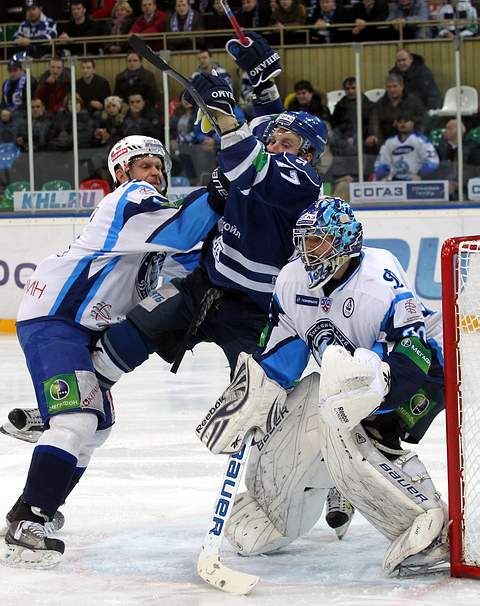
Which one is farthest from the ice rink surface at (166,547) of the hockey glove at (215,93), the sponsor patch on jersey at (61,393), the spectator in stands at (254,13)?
the spectator in stands at (254,13)

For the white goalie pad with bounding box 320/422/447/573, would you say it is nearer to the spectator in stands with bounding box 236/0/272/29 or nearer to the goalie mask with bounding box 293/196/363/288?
the goalie mask with bounding box 293/196/363/288

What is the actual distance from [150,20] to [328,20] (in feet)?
4.33

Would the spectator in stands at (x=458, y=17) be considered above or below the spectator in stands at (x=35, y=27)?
below

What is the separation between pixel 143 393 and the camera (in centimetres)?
553

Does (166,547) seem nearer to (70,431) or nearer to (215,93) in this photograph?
(70,431)

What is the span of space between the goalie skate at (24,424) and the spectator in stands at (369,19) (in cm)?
498

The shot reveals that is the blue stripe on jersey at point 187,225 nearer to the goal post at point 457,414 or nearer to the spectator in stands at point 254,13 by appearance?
the goal post at point 457,414

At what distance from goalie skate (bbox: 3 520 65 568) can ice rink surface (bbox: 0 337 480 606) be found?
4 centimetres

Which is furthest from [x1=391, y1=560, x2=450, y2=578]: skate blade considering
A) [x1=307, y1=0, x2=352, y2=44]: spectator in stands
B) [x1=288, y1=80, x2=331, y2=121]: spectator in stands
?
[x1=307, y1=0, x2=352, y2=44]: spectator in stands

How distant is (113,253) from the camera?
321 centimetres

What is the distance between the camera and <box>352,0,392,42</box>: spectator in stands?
785 cm

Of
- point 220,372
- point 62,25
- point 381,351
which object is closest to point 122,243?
point 381,351

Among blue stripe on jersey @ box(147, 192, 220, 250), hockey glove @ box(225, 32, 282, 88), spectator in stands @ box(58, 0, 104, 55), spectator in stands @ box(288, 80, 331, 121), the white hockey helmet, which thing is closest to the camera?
blue stripe on jersey @ box(147, 192, 220, 250)

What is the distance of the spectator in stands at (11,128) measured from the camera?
25.7ft
